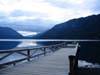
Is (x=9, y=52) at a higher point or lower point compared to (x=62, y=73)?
higher

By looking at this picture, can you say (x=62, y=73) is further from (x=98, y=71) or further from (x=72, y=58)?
(x=72, y=58)

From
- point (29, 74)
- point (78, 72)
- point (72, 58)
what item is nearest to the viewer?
point (72, 58)

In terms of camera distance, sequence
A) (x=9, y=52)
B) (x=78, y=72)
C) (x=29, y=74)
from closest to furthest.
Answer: (x=78, y=72), (x=29, y=74), (x=9, y=52)

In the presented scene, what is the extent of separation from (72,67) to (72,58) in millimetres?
371

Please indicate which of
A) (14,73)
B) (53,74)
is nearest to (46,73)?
(53,74)

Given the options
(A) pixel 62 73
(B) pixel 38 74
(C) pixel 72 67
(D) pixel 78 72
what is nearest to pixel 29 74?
(B) pixel 38 74

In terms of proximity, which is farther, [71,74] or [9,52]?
[9,52]

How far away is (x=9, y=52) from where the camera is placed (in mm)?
11711

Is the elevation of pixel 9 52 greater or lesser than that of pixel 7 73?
greater

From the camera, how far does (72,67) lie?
7727 mm

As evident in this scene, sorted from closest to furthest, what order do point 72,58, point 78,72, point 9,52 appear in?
point 72,58 < point 78,72 < point 9,52

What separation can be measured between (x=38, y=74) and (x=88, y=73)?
2.10 meters

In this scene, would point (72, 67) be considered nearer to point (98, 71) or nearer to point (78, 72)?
point (78, 72)

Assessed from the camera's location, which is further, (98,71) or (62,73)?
(62,73)
